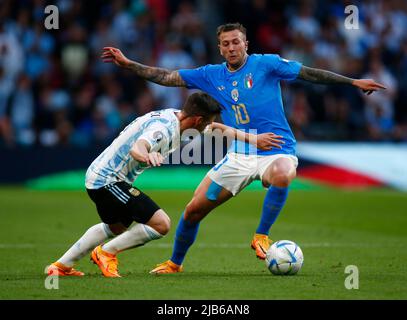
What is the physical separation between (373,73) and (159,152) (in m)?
13.3

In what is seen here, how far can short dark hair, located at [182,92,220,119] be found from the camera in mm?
8078

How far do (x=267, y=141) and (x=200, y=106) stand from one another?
3.24 ft

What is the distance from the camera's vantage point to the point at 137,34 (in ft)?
67.4

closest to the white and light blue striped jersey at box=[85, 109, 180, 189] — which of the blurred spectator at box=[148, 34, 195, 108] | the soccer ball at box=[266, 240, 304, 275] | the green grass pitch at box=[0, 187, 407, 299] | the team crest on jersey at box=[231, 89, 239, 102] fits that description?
the green grass pitch at box=[0, 187, 407, 299]

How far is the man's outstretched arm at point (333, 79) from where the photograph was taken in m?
8.70

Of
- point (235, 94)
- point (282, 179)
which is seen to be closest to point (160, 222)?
point (282, 179)

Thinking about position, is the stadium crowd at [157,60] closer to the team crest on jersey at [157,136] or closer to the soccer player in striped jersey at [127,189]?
the soccer player in striped jersey at [127,189]

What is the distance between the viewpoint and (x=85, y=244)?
8.23 metres

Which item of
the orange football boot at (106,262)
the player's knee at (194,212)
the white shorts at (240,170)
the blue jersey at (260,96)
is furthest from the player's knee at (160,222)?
the blue jersey at (260,96)

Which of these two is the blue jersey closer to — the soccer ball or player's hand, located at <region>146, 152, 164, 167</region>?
the soccer ball

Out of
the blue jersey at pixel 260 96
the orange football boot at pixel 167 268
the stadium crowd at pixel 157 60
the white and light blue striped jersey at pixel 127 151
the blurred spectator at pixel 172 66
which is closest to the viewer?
the white and light blue striped jersey at pixel 127 151

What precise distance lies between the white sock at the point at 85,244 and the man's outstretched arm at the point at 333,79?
254cm

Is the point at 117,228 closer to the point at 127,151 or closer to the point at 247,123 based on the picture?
the point at 127,151
